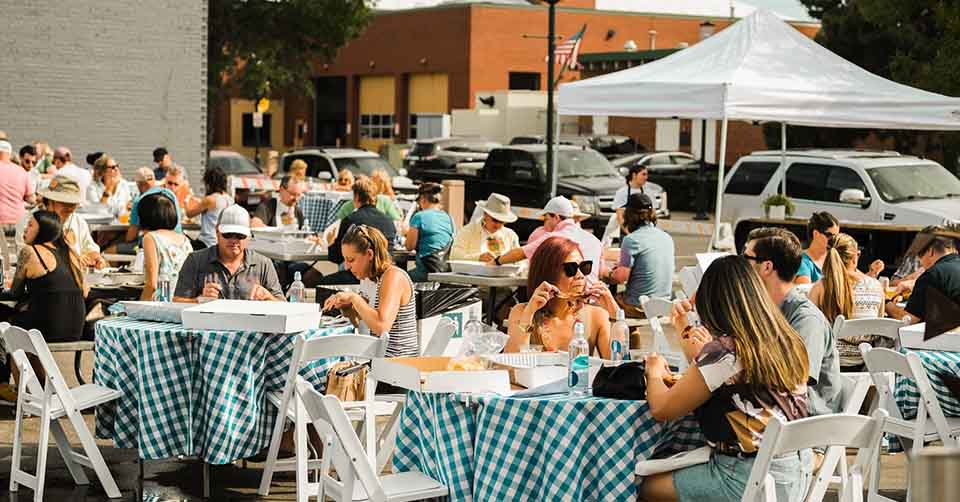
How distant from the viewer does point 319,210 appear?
53.9 ft

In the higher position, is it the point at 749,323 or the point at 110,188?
the point at 749,323

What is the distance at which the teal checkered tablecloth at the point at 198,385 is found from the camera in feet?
22.8

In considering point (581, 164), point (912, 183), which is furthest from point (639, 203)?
point (581, 164)

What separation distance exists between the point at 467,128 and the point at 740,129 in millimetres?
11570

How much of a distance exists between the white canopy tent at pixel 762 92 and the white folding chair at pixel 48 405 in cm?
751

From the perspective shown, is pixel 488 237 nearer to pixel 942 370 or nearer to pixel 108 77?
pixel 942 370

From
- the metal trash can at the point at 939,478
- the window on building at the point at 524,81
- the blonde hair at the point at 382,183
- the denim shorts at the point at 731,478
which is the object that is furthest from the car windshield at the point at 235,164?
the metal trash can at the point at 939,478

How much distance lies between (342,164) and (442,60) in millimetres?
30261

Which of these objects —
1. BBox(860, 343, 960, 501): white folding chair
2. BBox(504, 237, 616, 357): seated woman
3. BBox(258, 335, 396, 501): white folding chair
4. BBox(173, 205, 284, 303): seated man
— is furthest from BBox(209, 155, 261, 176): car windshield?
BBox(860, 343, 960, 501): white folding chair

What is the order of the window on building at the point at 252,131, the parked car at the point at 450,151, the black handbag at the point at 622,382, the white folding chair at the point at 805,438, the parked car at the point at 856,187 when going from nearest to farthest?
the white folding chair at the point at 805,438
the black handbag at the point at 622,382
the parked car at the point at 856,187
the parked car at the point at 450,151
the window on building at the point at 252,131

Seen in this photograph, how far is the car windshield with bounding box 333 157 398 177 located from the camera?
26.6m

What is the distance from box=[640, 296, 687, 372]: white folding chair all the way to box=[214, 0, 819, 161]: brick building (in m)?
40.6

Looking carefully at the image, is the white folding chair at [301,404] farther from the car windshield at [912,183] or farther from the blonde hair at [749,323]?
the car windshield at [912,183]

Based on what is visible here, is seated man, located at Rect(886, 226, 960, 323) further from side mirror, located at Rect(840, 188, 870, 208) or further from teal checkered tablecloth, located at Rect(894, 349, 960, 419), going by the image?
side mirror, located at Rect(840, 188, 870, 208)
